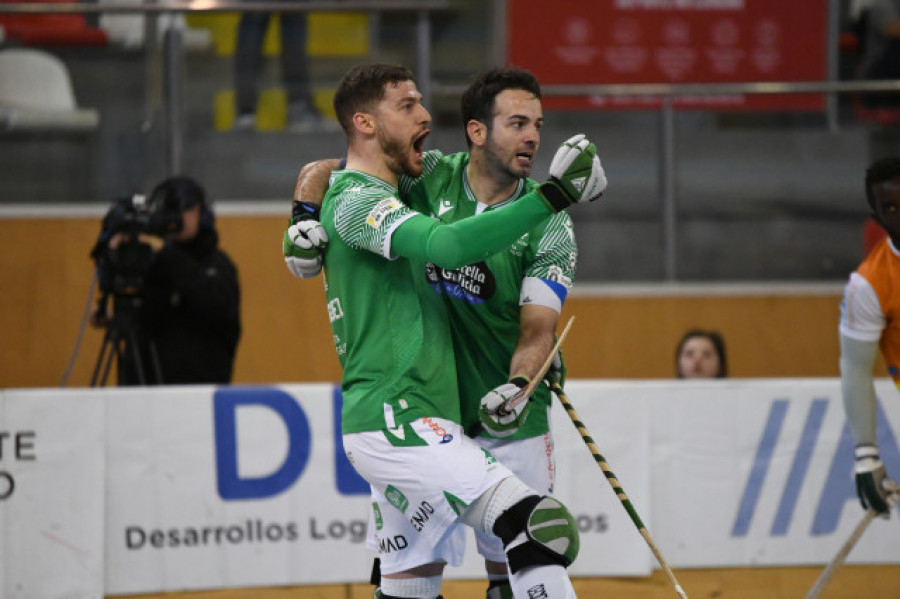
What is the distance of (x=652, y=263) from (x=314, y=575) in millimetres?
3382

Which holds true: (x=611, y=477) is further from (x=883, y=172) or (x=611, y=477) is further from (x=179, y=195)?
(x=179, y=195)

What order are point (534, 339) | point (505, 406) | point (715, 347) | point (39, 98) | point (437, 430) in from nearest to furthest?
point (437, 430)
point (505, 406)
point (534, 339)
point (715, 347)
point (39, 98)

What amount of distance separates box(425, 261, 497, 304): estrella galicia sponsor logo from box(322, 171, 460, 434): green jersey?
0.33m

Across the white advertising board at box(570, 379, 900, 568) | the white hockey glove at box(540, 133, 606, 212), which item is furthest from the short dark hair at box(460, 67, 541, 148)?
the white advertising board at box(570, 379, 900, 568)

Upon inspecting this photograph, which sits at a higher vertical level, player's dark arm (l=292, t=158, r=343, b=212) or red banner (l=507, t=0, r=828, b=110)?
red banner (l=507, t=0, r=828, b=110)

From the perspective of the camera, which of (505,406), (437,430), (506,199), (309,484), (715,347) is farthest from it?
(715,347)

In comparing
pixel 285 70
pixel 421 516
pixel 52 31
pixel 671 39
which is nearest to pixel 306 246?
pixel 421 516

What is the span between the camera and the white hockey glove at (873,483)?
20.0 feet

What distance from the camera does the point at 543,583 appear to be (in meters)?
4.18

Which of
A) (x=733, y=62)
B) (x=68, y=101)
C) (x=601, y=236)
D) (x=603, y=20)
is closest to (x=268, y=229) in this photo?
(x=68, y=101)

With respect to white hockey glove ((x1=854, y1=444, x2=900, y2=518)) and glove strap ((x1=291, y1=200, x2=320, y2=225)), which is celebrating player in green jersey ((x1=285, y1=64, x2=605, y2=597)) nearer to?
glove strap ((x1=291, y1=200, x2=320, y2=225))

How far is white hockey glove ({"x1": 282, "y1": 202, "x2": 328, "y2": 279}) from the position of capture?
175 inches

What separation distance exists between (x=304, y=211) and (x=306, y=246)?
0.99 ft

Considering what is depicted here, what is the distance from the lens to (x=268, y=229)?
9.02m
